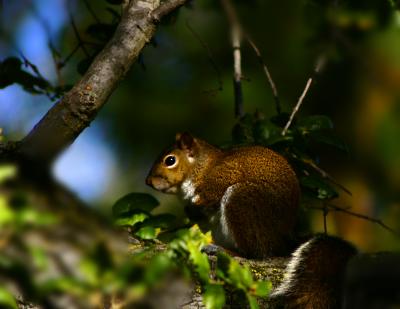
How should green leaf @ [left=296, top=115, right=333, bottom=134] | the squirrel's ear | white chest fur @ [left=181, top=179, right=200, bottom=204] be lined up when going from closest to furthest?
green leaf @ [left=296, top=115, right=333, bottom=134]
white chest fur @ [left=181, top=179, right=200, bottom=204]
the squirrel's ear

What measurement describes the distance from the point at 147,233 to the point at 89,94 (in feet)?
2.48

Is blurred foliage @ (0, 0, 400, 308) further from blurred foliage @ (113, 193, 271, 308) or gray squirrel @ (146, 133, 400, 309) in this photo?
gray squirrel @ (146, 133, 400, 309)

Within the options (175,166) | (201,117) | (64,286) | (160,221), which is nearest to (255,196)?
(160,221)

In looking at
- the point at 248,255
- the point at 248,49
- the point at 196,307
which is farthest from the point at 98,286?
the point at 248,49

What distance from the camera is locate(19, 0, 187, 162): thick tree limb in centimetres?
262

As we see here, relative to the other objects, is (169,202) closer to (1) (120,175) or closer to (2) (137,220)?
(1) (120,175)

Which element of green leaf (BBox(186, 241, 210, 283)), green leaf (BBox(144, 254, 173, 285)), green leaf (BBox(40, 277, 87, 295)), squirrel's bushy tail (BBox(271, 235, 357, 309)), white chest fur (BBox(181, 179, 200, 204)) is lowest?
squirrel's bushy tail (BBox(271, 235, 357, 309))

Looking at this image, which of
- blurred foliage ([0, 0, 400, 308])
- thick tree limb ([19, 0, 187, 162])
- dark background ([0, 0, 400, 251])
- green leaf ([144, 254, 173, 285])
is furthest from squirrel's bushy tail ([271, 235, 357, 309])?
dark background ([0, 0, 400, 251])

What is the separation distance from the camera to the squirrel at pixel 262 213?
9.84 feet

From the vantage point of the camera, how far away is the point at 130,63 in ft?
9.33

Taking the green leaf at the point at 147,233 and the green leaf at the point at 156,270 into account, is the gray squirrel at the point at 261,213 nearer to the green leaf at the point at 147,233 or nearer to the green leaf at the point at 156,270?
the green leaf at the point at 147,233

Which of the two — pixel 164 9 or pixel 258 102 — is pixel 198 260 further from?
pixel 258 102

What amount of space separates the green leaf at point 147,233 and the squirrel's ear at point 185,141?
153 centimetres

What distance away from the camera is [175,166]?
4.69m
